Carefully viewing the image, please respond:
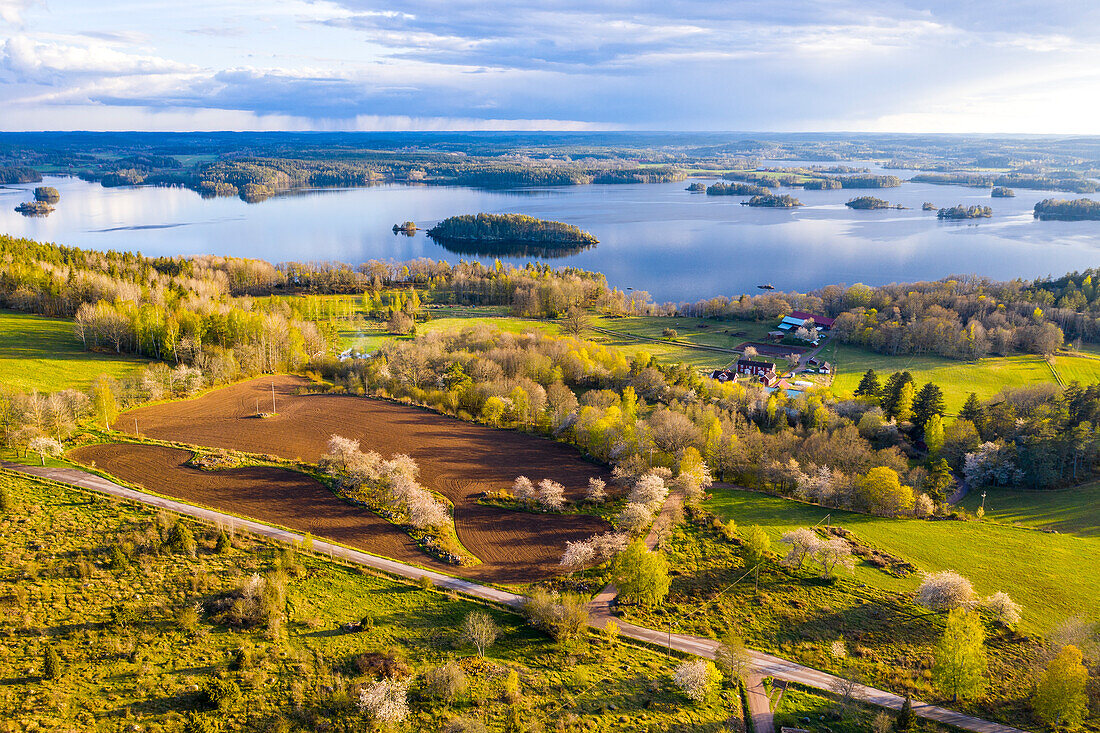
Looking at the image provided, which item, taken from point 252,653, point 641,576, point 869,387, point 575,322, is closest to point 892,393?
point 869,387

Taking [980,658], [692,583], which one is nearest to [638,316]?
[692,583]

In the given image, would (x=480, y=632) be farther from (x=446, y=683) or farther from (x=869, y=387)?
(x=869, y=387)

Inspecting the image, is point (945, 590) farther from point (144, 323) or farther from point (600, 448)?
point (144, 323)

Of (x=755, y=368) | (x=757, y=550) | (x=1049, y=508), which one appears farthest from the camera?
(x=755, y=368)

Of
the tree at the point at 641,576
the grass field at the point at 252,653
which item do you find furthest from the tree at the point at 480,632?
the tree at the point at 641,576

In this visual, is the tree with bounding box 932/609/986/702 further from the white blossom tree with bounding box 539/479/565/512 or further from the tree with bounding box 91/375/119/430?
the tree with bounding box 91/375/119/430

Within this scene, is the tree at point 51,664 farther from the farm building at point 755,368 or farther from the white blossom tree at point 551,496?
the farm building at point 755,368

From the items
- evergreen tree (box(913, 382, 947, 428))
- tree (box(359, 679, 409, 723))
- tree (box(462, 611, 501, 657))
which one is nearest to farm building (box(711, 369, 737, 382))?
evergreen tree (box(913, 382, 947, 428))

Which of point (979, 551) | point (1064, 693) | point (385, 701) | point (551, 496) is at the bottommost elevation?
point (979, 551)
